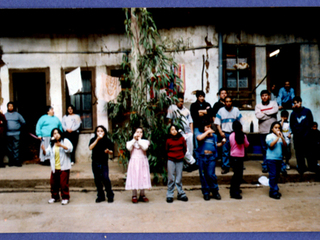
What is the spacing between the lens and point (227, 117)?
266 inches

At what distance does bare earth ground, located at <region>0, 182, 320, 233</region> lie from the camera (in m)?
4.38

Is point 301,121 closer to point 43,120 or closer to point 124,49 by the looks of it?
point 124,49

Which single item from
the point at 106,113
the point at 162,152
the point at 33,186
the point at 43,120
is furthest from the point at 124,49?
the point at 33,186

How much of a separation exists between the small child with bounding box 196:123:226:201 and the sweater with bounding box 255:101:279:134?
5.74ft

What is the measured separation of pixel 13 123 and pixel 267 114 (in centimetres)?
630

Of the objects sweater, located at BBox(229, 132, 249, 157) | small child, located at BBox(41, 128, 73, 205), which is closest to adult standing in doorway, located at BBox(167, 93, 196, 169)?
sweater, located at BBox(229, 132, 249, 157)

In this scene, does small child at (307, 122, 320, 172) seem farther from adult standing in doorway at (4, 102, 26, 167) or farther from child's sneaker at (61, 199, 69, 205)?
adult standing in doorway at (4, 102, 26, 167)

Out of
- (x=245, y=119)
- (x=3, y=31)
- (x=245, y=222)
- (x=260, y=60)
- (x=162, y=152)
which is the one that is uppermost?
(x=3, y=31)

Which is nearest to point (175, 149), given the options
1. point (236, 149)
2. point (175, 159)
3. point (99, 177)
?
point (175, 159)

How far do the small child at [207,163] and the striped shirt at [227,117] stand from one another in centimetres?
114

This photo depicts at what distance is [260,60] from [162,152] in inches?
157

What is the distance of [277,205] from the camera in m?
5.21

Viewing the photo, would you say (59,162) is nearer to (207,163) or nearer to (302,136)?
(207,163)
